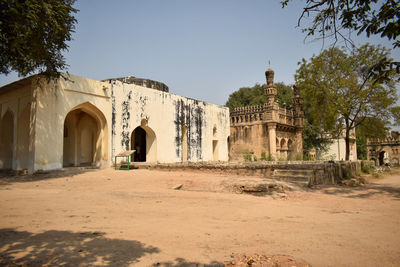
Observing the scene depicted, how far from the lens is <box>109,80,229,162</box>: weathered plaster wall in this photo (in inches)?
675

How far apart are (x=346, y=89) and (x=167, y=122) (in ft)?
37.3

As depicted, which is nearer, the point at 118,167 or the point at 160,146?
the point at 118,167

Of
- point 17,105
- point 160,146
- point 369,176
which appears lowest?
point 369,176

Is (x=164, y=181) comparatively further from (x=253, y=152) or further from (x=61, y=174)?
(x=253, y=152)

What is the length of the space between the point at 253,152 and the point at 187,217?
19484 mm

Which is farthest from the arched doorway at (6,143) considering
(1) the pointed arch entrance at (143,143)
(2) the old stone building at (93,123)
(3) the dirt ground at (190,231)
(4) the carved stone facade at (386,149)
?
(4) the carved stone facade at (386,149)

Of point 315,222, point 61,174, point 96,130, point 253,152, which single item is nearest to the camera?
point 315,222

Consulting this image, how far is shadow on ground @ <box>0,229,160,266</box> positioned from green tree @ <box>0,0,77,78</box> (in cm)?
602

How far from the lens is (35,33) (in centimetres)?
1023

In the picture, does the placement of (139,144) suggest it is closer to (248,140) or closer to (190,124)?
(190,124)

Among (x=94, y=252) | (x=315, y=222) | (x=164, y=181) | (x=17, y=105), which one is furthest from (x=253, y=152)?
(x=94, y=252)

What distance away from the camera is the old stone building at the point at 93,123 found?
13727mm

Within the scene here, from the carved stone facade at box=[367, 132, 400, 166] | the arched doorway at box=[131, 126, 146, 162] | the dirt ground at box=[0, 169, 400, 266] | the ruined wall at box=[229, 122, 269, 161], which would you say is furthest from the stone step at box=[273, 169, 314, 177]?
the carved stone facade at box=[367, 132, 400, 166]

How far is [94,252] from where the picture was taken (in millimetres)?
3430
